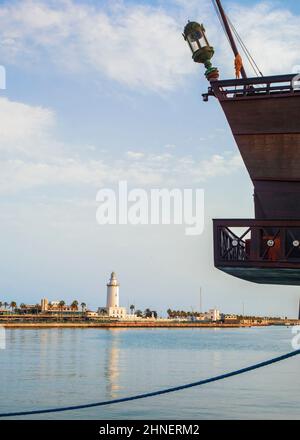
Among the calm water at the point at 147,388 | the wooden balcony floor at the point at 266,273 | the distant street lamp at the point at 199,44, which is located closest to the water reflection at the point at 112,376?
the calm water at the point at 147,388

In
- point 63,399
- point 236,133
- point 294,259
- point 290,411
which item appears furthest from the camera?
point 63,399

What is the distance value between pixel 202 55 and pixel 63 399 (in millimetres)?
22384

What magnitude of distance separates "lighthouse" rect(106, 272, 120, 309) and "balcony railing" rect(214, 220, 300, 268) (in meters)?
156

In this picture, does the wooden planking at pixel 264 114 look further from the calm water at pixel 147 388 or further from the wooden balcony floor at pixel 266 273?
the calm water at pixel 147 388

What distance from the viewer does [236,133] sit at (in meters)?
16.4

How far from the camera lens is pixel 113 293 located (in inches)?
6855

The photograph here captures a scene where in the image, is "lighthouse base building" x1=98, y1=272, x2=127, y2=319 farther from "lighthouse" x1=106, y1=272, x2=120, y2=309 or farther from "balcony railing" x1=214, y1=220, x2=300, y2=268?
"balcony railing" x1=214, y1=220, x2=300, y2=268

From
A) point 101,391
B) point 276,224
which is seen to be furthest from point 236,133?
point 101,391

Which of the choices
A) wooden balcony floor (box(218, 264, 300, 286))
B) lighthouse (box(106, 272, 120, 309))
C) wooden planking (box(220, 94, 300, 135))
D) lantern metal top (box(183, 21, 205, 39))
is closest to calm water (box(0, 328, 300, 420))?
wooden balcony floor (box(218, 264, 300, 286))

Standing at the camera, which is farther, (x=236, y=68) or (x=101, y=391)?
(x=101, y=391)

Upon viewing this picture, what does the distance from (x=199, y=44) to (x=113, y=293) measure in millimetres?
159557

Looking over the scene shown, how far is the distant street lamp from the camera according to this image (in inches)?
655
